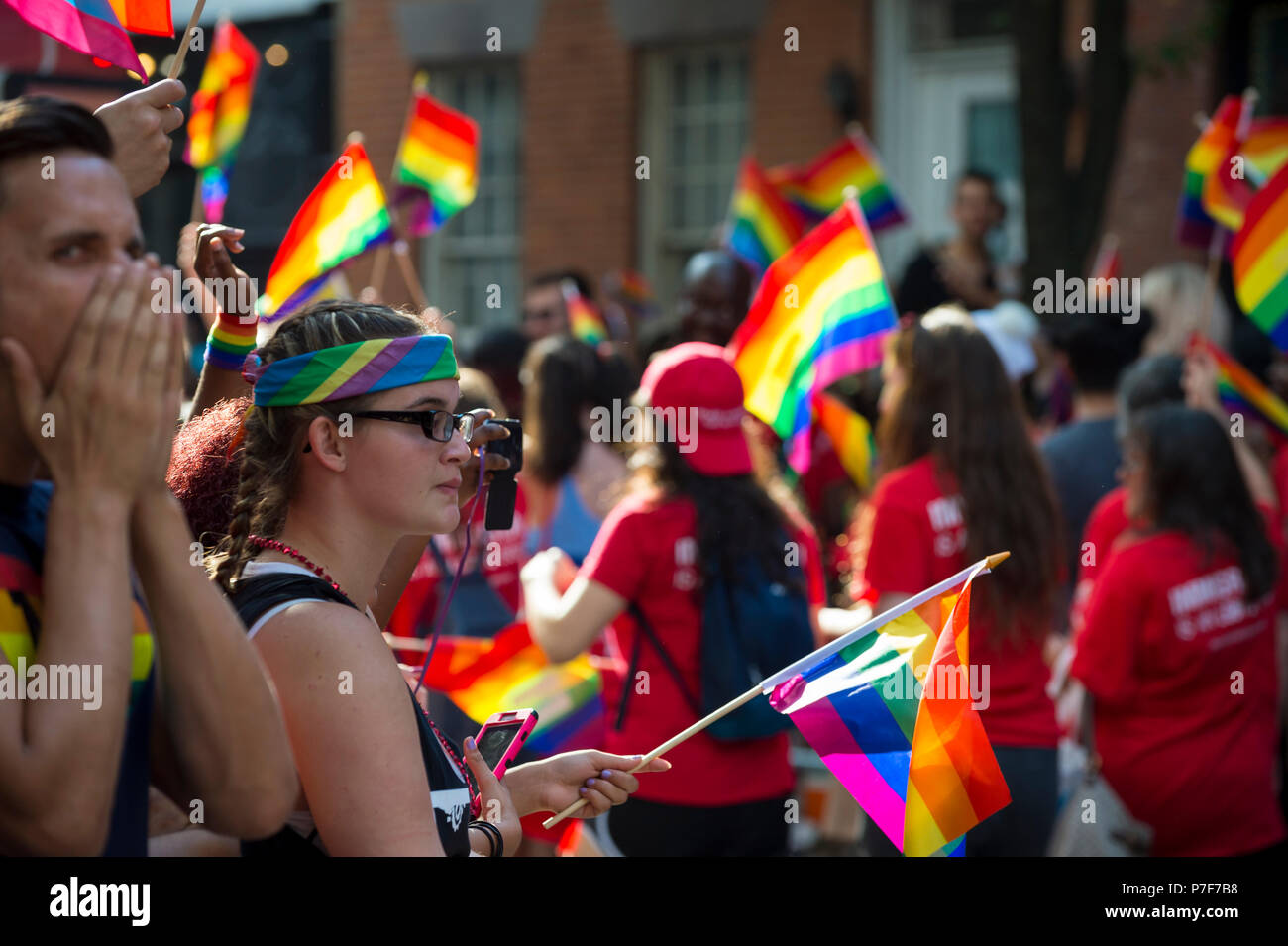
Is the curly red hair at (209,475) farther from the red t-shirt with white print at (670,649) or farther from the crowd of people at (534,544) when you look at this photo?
the red t-shirt with white print at (670,649)

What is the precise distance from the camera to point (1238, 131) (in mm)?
5758

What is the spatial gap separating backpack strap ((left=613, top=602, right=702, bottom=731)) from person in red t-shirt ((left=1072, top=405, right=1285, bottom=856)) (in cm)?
122

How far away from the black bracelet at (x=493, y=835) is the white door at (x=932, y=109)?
8877mm

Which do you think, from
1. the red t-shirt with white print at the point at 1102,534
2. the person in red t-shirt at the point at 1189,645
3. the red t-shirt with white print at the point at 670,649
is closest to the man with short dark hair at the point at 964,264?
the red t-shirt with white print at the point at 1102,534

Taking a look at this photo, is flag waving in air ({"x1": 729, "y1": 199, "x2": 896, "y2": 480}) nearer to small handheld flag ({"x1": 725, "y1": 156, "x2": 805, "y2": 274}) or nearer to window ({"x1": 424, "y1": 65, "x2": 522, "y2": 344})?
small handheld flag ({"x1": 725, "y1": 156, "x2": 805, "y2": 274})

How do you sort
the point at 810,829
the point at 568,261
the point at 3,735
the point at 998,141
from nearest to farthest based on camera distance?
the point at 3,735, the point at 810,829, the point at 998,141, the point at 568,261

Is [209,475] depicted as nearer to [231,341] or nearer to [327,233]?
[231,341]

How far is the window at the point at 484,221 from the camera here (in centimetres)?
1227

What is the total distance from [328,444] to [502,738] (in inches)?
24.3

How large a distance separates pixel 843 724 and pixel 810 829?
13.2 feet

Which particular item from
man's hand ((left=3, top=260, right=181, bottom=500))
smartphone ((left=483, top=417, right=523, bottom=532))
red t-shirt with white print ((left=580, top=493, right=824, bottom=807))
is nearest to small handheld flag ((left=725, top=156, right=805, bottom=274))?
red t-shirt with white print ((left=580, top=493, right=824, bottom=807))

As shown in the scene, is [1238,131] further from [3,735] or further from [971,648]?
[3,735]

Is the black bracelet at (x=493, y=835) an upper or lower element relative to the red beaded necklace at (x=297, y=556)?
lower

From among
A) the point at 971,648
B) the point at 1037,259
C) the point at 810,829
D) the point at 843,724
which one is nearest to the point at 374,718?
the point at 843,724
